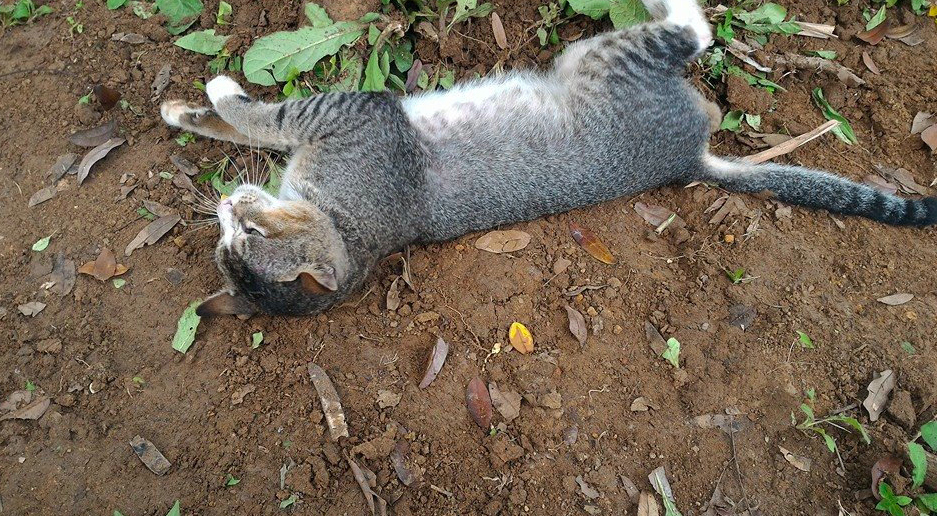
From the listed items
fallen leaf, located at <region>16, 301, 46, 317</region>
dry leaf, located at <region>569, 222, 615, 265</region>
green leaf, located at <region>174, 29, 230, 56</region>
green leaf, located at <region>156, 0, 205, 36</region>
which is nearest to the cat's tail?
dry leaf, located at <region>569, 222, 615, 265</region>

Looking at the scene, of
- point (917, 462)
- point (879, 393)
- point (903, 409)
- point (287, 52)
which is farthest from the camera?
point (287, 52)

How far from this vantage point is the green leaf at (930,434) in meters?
3.65

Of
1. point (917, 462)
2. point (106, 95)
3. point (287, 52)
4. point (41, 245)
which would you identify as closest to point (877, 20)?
point (917, 462)

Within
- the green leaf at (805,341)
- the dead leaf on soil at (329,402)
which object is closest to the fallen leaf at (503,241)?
the dead leaf on soil at (329,402)

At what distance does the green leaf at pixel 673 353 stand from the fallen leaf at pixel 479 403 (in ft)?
4.00

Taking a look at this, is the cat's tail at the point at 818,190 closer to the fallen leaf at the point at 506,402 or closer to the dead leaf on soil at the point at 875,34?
the dead leaf on soil at the point at 875,34

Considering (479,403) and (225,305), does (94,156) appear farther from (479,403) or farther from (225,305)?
(479,403)

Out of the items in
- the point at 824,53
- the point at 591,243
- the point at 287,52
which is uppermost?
the point at 287,52

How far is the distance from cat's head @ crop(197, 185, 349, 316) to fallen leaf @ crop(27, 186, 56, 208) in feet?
4.72

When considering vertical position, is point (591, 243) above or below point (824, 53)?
below

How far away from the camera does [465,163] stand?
15.1 feet

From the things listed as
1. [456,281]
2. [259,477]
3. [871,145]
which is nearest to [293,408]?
[259,477]

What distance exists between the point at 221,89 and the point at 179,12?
2.96ft

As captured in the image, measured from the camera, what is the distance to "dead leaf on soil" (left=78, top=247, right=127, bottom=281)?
4.35 meters
